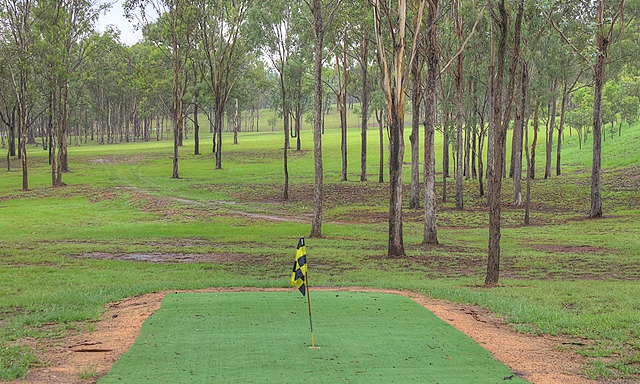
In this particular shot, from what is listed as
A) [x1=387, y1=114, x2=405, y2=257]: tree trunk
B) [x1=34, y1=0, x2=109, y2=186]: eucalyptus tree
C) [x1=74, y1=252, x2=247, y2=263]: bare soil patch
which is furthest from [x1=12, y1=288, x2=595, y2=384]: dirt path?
[x1=34, y1=0, x2=109, y2=186]: eucalyptus tree

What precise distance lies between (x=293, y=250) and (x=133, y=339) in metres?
13.2

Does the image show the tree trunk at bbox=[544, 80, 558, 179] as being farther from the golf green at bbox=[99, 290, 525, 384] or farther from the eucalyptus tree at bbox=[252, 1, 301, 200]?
the golf green at bbox=[99, 290, 525, 384]

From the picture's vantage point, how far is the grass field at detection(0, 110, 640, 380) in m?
12.2

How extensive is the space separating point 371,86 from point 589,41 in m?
46.9

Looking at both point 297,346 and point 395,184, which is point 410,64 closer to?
point 395,184

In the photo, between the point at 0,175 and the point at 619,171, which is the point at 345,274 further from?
the point at 0,175

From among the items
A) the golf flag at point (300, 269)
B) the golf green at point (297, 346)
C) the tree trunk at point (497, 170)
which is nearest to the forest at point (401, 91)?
the tree trunk at point (497, 170)

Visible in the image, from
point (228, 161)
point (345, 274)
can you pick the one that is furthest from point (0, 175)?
point (345, 274)

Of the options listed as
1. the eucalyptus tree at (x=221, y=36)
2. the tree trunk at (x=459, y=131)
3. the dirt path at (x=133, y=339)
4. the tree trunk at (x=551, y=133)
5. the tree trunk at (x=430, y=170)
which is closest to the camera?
the dirt path at (x=133, y=339)

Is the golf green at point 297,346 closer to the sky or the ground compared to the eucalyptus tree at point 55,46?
closer to the ground

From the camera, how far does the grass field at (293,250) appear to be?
12164 mm

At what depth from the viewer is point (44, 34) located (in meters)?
50.9

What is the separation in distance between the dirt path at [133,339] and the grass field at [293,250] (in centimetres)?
34

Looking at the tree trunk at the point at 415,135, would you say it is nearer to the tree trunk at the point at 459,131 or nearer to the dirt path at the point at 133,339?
the tree trunk at the point at 459,131
